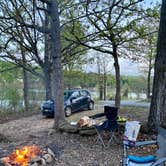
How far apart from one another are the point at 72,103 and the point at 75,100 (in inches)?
13.9

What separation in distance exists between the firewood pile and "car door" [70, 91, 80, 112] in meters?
7.96

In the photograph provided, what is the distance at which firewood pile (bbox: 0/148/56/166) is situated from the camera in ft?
14.8

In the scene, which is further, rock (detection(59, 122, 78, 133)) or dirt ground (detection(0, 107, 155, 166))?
rock (detection(59, 122, 78, 133))

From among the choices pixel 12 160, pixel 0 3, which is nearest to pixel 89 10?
pixel 0 3

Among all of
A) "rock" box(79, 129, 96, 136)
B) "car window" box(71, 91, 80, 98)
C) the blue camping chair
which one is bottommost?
"rock" box(79, 129, 96, 136)

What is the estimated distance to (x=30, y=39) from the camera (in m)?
13.2

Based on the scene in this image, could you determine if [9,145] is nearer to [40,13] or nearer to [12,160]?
[12,160]

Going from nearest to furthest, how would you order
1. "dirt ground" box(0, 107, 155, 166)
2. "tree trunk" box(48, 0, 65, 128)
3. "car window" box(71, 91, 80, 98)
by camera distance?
"dirt ground" box(0, 107, 155, 166)
"tree trunk" box(48, 0, 65, 128)
"car window" box(71, 91, 80, 98)

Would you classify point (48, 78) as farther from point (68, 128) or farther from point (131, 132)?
point (131, 132)

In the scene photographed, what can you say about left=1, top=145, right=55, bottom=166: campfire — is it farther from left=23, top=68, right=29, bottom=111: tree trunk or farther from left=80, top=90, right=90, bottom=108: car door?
left=23, top=68, right=29, bottom=111: tree trunk

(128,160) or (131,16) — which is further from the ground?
(131,16)

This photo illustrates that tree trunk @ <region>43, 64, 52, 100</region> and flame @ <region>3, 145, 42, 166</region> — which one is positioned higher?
tree trunk @ <region>43, 64, 52, 100</region>

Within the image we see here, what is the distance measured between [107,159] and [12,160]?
70.0 inches

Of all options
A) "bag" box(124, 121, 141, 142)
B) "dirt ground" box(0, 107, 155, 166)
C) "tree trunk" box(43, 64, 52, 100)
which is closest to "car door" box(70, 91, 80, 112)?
"tree trunk" box(43, 64, 52, 100)
